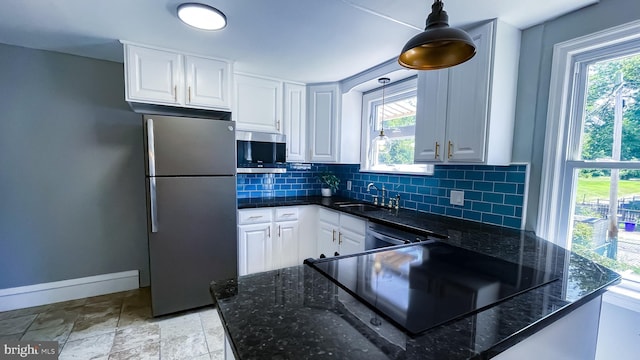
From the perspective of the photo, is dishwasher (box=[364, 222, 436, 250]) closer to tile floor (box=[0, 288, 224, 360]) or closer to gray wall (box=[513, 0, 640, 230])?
gray wall (box=[513, 0, 640, 230])

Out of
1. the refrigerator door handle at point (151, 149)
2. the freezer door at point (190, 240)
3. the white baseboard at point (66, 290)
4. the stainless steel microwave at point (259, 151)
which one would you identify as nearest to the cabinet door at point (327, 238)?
the stainless steel microwave at point (259, 151)

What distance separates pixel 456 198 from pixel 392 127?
3.53ft

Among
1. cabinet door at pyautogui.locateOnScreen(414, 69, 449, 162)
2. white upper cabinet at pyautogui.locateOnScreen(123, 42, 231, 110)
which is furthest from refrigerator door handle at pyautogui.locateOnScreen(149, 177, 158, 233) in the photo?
cabinet door at pyautogui.locateOnScreen(414, 69, 449, 162)

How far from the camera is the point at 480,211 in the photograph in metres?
2.02

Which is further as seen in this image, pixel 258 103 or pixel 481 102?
pixel 258 103

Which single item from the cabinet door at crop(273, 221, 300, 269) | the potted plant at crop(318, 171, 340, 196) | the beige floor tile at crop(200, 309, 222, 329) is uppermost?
the potted plant at crop(318, 171, 340, 196)

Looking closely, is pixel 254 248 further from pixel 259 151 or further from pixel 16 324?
pixel 16 324

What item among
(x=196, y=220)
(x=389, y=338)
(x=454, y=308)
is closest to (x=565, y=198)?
(x=454, y=308)

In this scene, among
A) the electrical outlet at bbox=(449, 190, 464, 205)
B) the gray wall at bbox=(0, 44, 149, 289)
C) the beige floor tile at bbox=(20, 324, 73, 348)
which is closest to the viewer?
the beige floor tile at bbox=(20, 324, 73, 348)

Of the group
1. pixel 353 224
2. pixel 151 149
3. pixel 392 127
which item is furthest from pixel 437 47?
pixel 151 149

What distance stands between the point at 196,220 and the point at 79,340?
3.67 ft

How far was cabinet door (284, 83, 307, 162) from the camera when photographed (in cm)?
309

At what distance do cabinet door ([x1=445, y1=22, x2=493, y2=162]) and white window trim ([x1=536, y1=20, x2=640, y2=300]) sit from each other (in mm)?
382

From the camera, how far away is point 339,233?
264cm
